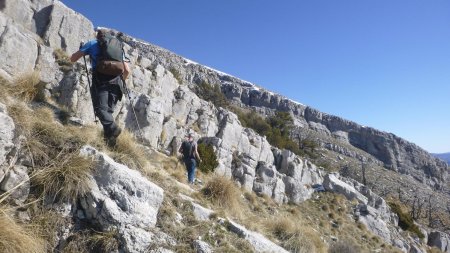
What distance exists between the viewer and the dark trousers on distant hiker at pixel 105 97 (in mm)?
5891

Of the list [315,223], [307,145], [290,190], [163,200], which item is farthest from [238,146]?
[307,145]

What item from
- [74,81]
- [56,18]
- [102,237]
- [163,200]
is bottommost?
[102,237]

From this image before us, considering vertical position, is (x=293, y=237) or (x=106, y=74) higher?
(x=106, y=74)

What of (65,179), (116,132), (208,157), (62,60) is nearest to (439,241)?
(208,157)

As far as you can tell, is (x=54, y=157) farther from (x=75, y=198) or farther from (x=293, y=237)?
(x=293, y=237)

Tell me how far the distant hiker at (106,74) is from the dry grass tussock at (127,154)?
0.16m

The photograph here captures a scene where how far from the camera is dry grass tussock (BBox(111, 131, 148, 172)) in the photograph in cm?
578

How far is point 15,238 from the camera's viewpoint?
353 cm

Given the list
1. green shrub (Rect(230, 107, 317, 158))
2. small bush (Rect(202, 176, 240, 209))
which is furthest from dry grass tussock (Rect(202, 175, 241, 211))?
A: green shrub (Rect(230, 107, 317, 158))

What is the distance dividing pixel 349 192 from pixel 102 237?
2674 centimetres

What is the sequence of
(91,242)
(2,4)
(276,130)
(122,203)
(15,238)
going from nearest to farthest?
(15,238), (91,242), (122,203), (2,4), (276,130)

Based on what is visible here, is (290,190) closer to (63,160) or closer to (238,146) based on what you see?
(238,146)

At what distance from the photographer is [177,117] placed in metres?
21.2

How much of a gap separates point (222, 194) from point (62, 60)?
32.0ft
